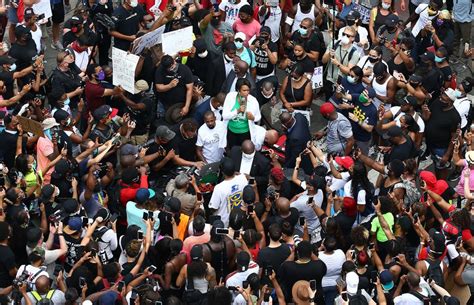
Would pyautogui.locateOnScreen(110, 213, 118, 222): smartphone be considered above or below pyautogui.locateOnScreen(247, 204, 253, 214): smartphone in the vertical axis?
below

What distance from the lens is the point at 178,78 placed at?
47.0 feet

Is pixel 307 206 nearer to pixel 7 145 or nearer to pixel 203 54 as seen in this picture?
pixel 203 54

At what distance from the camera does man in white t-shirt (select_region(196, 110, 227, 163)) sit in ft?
43.5

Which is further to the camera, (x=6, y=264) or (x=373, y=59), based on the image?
(x=373, y=59)

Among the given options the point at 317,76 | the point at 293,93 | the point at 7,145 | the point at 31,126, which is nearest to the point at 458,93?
the point at 317,76

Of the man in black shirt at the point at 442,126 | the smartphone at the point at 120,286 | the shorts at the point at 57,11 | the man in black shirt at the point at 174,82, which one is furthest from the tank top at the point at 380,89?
the shorts at the point at 57,11

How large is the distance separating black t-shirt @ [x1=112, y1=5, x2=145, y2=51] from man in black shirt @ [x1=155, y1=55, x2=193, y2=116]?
1.89 m

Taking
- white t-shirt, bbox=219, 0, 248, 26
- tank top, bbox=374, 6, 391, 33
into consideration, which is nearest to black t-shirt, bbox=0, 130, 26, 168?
white t-shirt, bbox=219, 0, 248, 26

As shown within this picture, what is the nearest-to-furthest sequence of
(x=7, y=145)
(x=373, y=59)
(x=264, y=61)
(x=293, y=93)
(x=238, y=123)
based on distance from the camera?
(x=7, y=145)
(x=238, y=123)
(x=293, y=93)
(x=373, y=59)
(x=264, y=61)

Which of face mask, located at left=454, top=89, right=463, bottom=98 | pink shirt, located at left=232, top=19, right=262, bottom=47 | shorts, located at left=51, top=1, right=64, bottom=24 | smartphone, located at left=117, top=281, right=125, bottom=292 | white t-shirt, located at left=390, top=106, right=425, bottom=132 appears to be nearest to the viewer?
smartphone, located at left=117, top=281, right=125, bottom=292

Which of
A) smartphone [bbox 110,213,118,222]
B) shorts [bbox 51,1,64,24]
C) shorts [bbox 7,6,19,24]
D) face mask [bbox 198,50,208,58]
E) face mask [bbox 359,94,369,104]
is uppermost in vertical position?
face mask [bbox 359,94,369,104]

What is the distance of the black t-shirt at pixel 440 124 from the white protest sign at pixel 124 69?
14.7 ft

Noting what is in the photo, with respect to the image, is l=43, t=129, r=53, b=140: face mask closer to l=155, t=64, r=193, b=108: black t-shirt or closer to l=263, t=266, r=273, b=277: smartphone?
l=155, t=64, r=193, b=108: black t-shirt

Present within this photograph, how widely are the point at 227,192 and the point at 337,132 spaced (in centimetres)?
235
